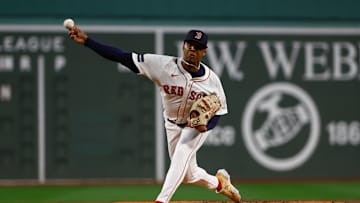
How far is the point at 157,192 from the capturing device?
7719mm

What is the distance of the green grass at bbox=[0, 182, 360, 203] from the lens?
285 inches

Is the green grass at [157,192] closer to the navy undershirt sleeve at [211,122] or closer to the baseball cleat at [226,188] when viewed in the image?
the baseball cleat at [226,188]

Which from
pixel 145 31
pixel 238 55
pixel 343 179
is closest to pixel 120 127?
pixel 145 31

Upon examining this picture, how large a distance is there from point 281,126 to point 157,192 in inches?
77.4

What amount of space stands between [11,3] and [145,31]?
66.6 inches

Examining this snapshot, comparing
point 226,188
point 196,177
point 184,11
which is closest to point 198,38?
point 196,177

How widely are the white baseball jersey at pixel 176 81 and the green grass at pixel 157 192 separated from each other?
2.09 metres

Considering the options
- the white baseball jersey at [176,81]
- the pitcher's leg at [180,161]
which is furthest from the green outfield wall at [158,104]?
the pitcher's leg at [180,161]

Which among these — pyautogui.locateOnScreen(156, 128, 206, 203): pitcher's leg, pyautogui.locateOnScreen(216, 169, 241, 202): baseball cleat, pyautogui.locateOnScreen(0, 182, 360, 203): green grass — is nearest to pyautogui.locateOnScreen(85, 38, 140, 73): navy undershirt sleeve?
pyautogui.locateOnScreen(156, 128, 206, 203): pitcher's leg

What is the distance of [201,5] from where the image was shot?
8.56m

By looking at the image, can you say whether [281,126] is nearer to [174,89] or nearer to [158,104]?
[158,104]

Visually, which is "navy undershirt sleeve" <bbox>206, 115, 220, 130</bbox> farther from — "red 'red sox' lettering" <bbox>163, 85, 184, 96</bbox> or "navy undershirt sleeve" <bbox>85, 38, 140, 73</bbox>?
"navy undershirt sleeve" <bbox>85, 38, 140, 73</bbox>

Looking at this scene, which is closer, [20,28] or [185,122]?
[185,122]

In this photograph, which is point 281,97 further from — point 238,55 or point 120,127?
point 120,127
